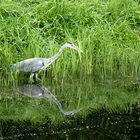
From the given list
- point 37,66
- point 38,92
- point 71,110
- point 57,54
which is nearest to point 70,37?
point 57,54

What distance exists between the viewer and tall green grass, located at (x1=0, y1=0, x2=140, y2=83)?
9539 millimetres

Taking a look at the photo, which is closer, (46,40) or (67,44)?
(67,44)

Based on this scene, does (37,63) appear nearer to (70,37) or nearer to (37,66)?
(37,66)

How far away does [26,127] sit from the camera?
715 cm

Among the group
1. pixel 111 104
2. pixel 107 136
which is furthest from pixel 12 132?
pixel 111 104

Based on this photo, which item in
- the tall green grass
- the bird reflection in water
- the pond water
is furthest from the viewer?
the tall green grass

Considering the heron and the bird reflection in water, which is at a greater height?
the heron

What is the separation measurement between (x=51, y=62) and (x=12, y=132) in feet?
8.21


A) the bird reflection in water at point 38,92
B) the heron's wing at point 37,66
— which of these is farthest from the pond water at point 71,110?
the heron's wing at point 37,66

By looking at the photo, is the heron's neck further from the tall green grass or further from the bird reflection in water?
the bird reflection in water

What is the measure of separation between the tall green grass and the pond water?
0.34 meters

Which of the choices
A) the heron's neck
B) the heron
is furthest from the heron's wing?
the heron's neck

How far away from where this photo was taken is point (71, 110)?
7.96 meters

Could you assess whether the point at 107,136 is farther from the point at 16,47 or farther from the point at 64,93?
the point at 16,47
